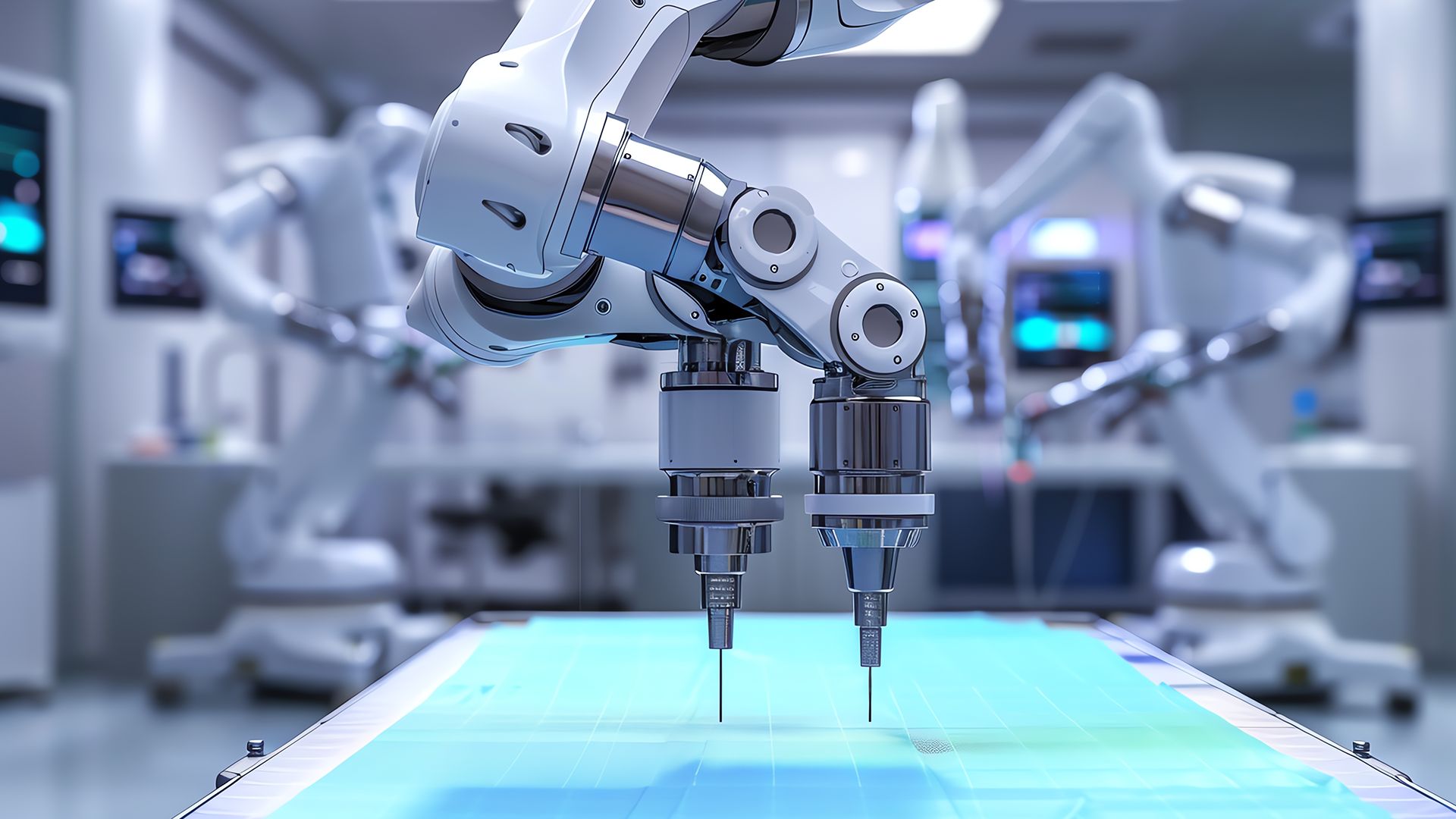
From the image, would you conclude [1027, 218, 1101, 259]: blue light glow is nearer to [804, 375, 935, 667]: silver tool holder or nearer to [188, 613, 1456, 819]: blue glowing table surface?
[188, 613, 1456, 819]: blue glowing table surface

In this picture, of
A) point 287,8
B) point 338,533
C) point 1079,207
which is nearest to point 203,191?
point 287,8

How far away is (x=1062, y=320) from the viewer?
3.45 m

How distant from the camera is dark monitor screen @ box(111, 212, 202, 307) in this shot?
9.73 feet

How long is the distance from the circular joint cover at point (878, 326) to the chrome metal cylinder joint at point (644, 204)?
0.30 feet

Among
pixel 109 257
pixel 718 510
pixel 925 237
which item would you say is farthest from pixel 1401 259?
pixel 109 257

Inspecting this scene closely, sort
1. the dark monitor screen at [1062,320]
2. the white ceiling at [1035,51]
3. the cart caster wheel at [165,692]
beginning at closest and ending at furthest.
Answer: the cart caster wheel at [165,692] → the white ceiling at [1035,51] → the dark monitor screen at [1062,320]

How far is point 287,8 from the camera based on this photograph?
10.2 feet

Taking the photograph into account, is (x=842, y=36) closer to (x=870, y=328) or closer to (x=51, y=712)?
(x=870, y=328)

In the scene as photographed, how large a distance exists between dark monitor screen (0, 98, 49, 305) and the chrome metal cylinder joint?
2.77m

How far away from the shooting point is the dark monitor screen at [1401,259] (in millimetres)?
2990

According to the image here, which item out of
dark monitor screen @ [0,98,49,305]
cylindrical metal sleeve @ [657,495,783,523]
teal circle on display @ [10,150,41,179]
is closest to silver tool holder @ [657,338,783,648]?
cylindrical metal sleeve @ [657,495,783,523]

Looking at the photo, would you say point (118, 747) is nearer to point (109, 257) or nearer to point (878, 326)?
point (109, 257)

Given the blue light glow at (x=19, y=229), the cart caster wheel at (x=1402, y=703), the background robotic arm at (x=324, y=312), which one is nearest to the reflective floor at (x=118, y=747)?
the background robotic arm at (x=324, y=312)

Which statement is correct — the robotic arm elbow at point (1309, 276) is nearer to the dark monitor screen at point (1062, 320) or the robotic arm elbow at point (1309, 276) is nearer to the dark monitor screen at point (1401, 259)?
the dark monitor screen at point (1401, 259)
